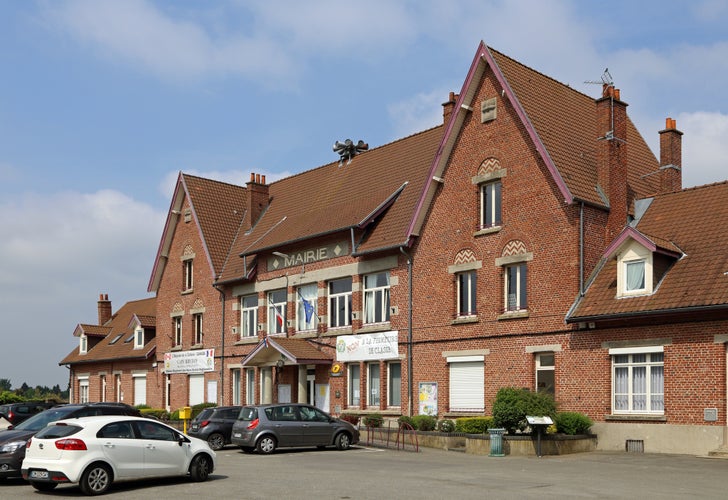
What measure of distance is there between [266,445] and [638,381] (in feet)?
36.8

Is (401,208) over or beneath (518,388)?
over

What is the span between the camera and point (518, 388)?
29.1 m

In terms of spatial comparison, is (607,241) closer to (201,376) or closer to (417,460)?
(417,460)

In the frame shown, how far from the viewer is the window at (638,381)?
26.3 metres

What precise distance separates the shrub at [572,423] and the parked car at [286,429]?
6.50m

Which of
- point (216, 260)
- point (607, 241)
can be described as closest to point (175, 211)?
point (216, 260)

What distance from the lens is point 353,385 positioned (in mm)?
37156

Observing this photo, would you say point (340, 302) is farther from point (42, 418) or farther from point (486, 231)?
point (42, 418)

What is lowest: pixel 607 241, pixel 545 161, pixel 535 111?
pixel 607 241

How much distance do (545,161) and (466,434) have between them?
29.9 feet

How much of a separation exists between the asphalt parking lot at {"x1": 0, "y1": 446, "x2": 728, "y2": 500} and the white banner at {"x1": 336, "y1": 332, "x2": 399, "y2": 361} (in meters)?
8.96

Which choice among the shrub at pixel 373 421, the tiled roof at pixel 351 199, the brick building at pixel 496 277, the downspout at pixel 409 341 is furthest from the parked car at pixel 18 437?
the tiled roof at pixel 351 199

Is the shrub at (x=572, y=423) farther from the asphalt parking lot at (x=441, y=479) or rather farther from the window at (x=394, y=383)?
the window at (x=394, y=383)

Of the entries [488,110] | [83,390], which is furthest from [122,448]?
[83,390]
